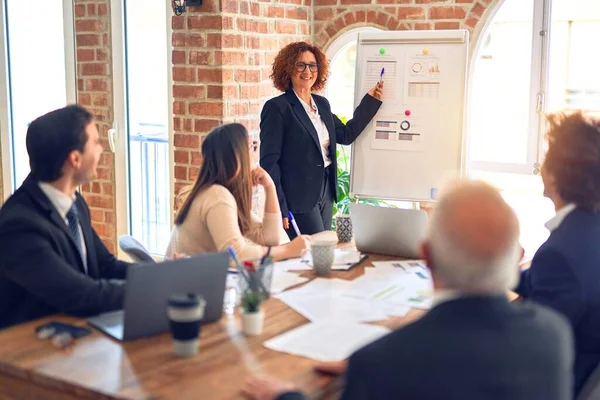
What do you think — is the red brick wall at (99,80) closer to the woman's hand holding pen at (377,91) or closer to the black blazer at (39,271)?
the woman's hand holding pen at (377,91)

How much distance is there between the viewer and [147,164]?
4.87 m

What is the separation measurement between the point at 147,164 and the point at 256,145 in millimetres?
812

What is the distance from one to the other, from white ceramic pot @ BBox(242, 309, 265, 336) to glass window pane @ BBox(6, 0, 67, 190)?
352 cm

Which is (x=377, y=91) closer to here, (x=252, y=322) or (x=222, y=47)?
(x=222, y=47)

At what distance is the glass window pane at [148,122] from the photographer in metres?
4.61

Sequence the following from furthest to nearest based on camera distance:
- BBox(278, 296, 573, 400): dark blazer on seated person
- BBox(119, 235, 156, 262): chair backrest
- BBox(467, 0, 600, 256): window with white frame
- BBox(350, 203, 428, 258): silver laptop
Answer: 1. BBox(467, 0, 600, 256): window with white frame
2. BBox(350, 203, 428, 258): silver laptop
3. BBox(119, 235, 156, 262): chair backrest
4. BBox(278, 296, 573, 400): dark blazer on seated person

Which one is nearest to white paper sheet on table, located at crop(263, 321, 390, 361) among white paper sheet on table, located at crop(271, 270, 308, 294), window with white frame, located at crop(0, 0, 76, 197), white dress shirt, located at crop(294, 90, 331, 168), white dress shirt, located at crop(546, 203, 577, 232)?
white paper sheet on table, located at crop(271, 270, 308, 294)

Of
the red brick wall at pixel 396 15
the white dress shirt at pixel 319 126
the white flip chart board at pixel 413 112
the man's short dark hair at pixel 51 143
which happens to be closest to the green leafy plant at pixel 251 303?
the man's short dark hair at pixel 51 143

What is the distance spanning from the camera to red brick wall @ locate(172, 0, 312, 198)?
13.7ft

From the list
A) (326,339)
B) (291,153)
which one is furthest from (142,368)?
(291,153)

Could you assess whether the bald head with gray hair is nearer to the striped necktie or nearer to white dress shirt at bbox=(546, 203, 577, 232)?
white dress shirt at bbox=(546, 203, 577, 232)

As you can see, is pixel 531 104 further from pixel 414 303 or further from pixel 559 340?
pixel 559 340

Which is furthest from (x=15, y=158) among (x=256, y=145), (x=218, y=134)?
(x=218, y=134)

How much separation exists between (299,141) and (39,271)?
195 cm
